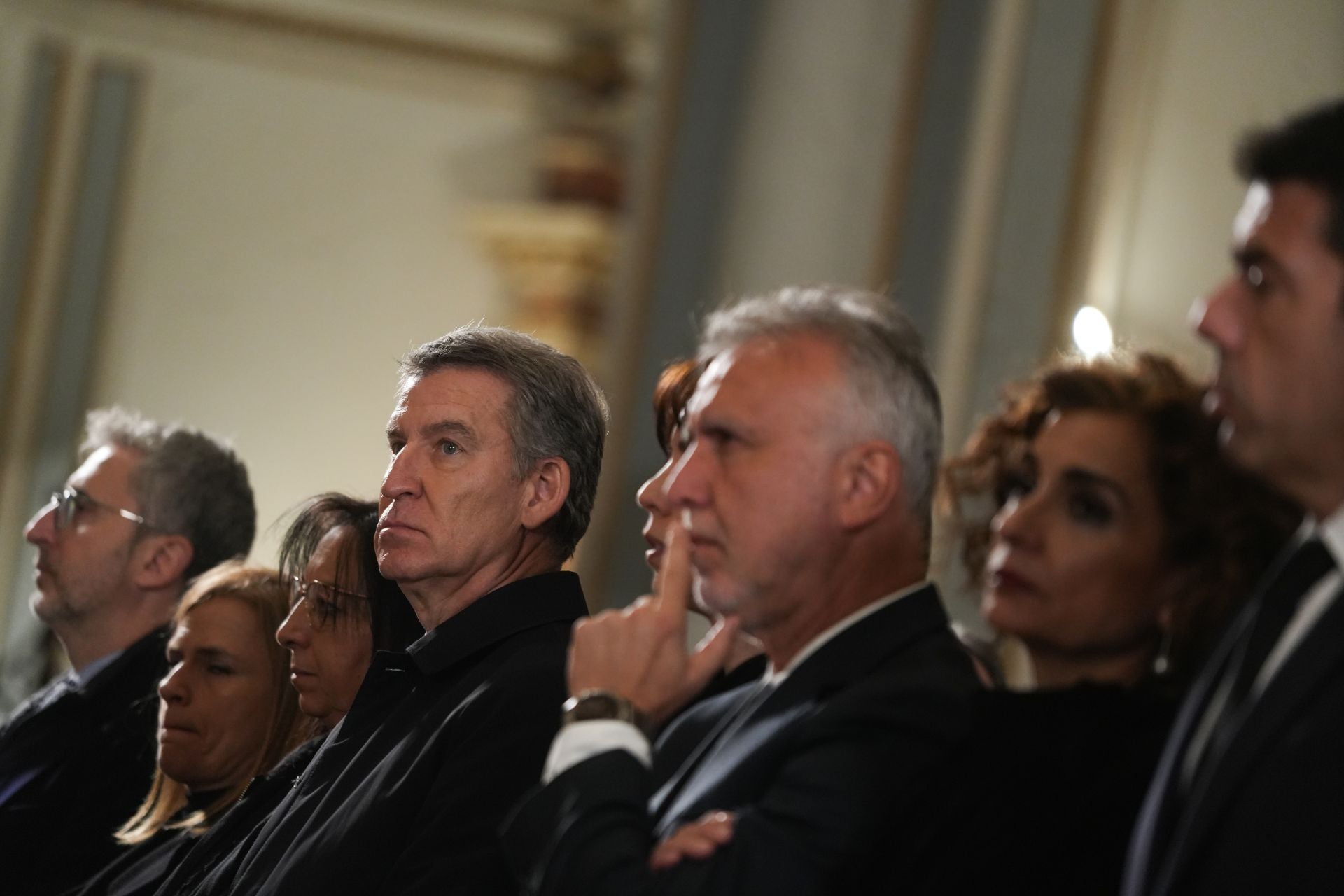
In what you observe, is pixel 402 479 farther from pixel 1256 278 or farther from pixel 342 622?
pixel 1256 278

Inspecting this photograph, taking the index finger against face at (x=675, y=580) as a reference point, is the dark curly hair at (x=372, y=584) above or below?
below

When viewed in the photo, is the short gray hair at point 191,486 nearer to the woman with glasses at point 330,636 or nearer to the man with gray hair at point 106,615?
the man with gray hair at point 106,615

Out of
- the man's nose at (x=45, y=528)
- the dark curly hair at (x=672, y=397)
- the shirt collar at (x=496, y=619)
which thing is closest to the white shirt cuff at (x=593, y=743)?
the shirt collar at (x=496, y=619)

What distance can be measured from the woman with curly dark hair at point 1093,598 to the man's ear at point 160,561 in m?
2.35

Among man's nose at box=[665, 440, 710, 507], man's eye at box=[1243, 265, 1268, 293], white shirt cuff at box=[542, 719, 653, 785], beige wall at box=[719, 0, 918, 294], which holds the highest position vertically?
beige wall at box=[719, 0, 918, 294]

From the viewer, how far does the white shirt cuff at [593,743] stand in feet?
6.23

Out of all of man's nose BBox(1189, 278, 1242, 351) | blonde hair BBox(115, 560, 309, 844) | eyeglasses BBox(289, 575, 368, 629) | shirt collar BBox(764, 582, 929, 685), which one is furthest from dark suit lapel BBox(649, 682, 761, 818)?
blonde hair BBox(115, 560, 309, 844)

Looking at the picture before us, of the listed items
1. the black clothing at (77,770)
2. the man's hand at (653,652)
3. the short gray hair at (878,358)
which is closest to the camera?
the man's hand at (653,652)

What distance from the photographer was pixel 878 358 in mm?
2076

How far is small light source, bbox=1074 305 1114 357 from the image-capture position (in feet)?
13.8

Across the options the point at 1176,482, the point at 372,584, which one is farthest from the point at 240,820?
the point at 1176,482

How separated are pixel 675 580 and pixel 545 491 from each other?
2.61 ft

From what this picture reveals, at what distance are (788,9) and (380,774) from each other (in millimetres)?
2716

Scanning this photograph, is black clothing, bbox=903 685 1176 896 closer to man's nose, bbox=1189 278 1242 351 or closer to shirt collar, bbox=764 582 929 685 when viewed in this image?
A: shirt collar, bbox=764 582 929 685
